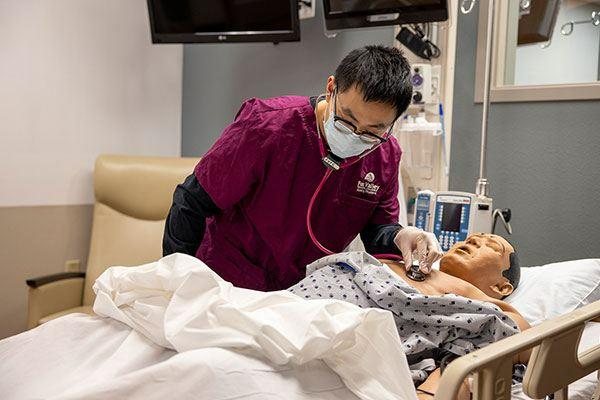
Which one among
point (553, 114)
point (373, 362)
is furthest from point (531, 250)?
point (373, 362)

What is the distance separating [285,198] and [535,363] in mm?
772

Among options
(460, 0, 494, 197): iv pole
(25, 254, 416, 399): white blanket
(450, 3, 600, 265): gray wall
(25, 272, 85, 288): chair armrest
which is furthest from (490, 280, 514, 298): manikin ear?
(25, 272, 85, 288): chair armrest

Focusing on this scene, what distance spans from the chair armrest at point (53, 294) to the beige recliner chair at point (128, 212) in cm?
1

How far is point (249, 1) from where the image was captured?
249cm

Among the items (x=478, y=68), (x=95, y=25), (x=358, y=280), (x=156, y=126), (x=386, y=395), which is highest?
(x=95, y=25)

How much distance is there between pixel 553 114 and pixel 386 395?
1.35 m

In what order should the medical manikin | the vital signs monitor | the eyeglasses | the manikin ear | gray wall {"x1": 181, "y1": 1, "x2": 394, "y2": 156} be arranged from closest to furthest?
1. the medical manikin
2. the eyeglasses
3. the manikin ear
4. the vital signs monitor
5. gray wall {"x1": 181, "y1": 1, "x2": 394, "y2": 156}

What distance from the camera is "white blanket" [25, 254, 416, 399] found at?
38.4 inches

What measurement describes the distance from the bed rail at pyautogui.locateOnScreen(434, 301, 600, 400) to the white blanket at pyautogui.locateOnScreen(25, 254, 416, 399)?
159 millimetres

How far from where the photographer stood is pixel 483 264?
61.7 inches

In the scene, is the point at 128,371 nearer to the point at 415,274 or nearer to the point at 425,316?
the point at 425,316

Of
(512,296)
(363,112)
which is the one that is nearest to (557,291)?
(512,296)

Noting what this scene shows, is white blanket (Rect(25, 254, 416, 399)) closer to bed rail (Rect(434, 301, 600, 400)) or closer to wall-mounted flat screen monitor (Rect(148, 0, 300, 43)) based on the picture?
bed rail (Rect(434, 301, 600, 400))

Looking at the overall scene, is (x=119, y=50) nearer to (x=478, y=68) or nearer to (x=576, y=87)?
(x=478, y=68)
